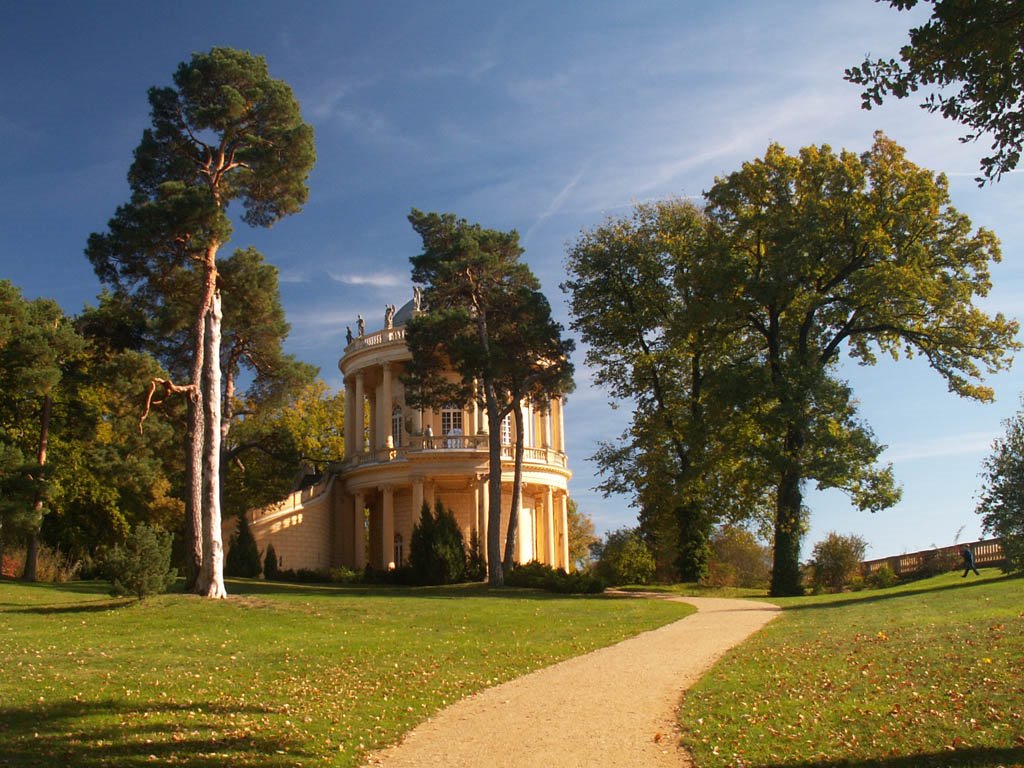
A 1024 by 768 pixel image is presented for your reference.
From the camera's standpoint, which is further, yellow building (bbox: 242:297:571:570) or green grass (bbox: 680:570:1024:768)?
yellow building (bbox: 242:297:571:570)

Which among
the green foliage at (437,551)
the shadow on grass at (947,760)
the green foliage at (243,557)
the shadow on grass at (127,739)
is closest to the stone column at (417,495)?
the green foliage at (437,551)

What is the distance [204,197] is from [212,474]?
26.1ft

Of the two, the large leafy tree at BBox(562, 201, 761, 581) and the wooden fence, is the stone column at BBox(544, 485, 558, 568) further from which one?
the wooden fence

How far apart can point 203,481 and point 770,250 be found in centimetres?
2173

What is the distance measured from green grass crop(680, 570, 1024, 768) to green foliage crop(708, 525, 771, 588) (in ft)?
109

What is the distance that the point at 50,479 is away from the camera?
35594 mm

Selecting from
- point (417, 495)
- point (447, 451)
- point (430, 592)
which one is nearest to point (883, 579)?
point (430, 592)

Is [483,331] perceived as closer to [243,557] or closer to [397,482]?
[397,482]

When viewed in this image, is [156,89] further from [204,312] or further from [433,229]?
[433,229]

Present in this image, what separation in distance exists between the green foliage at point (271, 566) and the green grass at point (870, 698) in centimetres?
3045

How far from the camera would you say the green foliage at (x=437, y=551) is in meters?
42.5

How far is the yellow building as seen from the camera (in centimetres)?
5041

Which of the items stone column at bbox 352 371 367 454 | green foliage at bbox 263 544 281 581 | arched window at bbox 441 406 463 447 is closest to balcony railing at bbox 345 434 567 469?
stone column at bbox 352 371 367 454

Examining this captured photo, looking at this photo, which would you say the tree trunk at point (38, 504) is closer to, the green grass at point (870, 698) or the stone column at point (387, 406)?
the stone column at point (387, 406)
